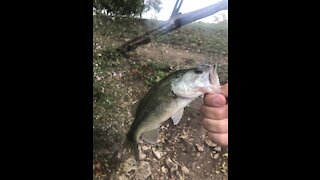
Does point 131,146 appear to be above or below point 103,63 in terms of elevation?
below

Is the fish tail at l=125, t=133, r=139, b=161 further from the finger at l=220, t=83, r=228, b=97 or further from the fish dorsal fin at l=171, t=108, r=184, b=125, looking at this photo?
the finger at l=220, t=83, r=228, b=97

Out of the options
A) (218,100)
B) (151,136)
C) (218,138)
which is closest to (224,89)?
(218,100)

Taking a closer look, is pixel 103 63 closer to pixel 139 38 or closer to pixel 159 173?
pixel 139 38

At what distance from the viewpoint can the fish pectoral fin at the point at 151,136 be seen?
1.45 metres

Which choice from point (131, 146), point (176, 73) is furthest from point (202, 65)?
point (131, 146)

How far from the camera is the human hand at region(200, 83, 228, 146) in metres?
1.44

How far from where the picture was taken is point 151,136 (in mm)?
1453

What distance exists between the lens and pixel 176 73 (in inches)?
55.8

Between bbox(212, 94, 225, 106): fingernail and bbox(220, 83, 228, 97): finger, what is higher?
bbox(220, 83, 228, 97): finger

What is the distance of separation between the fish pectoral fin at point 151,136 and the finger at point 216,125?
146 millimetres

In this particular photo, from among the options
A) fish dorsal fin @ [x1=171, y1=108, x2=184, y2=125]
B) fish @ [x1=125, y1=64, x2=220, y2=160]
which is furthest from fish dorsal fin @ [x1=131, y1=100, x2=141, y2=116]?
fish dorsal fin @ [x1=171, y1=108, x2=184, y2=125]

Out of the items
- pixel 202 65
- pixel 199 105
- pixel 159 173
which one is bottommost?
pixel 159 173

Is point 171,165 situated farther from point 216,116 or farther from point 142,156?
point 216,116
